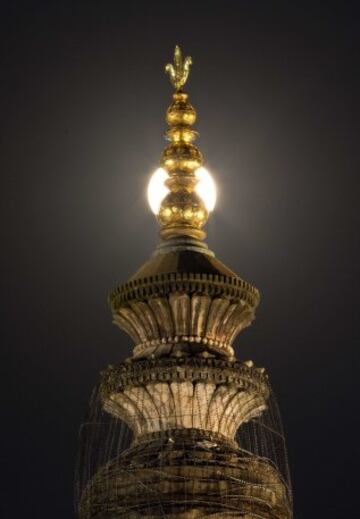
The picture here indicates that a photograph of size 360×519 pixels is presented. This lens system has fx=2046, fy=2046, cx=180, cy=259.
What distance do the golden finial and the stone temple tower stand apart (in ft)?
15.2

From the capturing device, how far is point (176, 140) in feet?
202

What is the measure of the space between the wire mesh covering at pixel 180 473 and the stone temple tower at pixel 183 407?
27mm

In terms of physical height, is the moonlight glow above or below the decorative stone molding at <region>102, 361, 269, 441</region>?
above

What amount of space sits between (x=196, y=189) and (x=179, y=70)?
14.8 ft

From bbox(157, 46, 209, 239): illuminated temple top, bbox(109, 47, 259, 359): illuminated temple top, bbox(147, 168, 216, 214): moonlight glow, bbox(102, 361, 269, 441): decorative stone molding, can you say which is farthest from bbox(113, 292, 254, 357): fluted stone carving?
bbox(147, 168, 216, 214): moonlight glow

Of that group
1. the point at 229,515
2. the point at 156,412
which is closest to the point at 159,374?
the point at 156,412

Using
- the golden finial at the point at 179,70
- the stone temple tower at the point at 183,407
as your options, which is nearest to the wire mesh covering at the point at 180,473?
the stone temple tower at the point at 183,407

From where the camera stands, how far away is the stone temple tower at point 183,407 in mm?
54594

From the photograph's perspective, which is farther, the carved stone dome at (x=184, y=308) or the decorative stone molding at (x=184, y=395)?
the carved stone dome at (x=184, y=308)

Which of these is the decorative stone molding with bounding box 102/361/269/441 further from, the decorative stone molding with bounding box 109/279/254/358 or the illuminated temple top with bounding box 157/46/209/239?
the illuminated temple top with bounding box 157/46/209/239

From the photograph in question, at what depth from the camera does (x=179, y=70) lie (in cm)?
6300

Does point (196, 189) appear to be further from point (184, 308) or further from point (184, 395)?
point (184, 395)

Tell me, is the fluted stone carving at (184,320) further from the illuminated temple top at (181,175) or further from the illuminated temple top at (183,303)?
the illuminated temple top at (181,175)

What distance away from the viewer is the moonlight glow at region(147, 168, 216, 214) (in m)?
60.6
